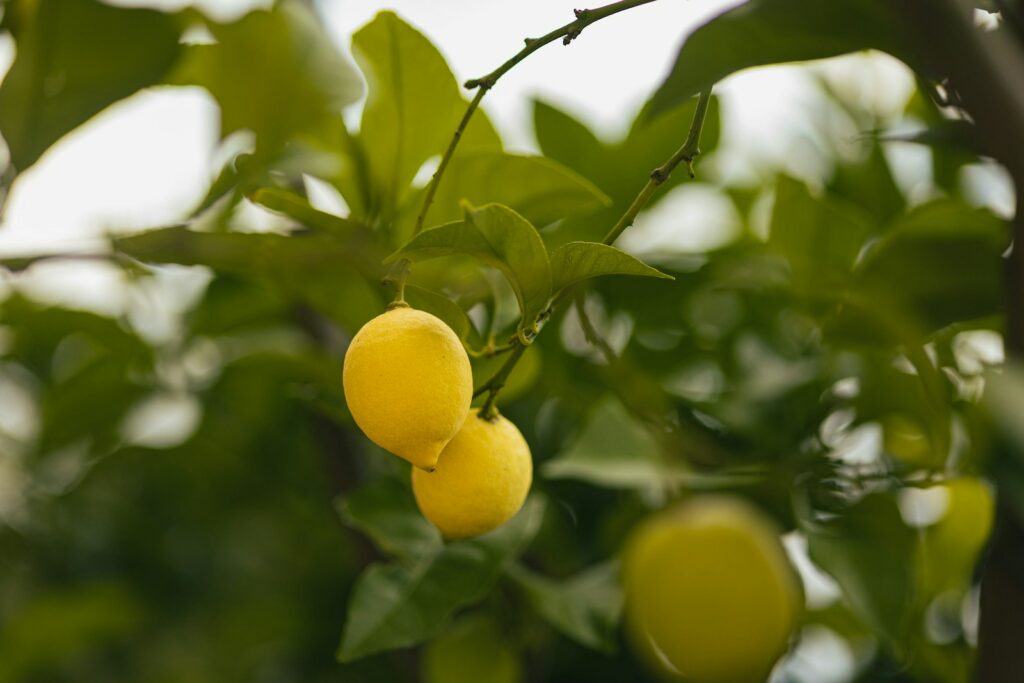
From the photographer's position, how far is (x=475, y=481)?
40cm

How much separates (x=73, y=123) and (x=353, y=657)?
1.26ft

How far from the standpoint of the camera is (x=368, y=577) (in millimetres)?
544

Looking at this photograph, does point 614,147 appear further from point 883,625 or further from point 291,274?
point 883,625

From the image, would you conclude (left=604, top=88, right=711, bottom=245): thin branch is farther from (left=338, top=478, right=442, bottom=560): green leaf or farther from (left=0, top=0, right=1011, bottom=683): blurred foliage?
(left=338, top=478, right=442, bottom=560): green leaf

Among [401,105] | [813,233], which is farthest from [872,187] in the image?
[401,105]

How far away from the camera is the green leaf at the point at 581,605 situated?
65cm

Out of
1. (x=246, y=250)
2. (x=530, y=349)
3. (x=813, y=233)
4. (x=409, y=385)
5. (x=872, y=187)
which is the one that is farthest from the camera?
(x=872, y=187)

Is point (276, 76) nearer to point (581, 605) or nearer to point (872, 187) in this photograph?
point (581, 605)

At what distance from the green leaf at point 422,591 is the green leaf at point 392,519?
12 millimetres

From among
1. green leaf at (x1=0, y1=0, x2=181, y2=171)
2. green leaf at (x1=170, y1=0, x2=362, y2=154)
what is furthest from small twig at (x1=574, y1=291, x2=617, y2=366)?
green leaf at (x1=0, y1=0, x2=181, y2=171)

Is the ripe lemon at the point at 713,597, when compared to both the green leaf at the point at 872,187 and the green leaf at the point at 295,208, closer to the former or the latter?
the green leaf at the point at 295,208

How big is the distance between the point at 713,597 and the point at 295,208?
1.01 ft

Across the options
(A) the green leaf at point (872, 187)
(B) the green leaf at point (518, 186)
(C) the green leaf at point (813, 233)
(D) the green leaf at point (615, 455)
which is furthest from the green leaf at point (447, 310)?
(A) the green leaf at point (872, 187)

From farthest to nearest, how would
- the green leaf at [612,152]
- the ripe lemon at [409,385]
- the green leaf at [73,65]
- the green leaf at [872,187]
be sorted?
the green leaf at [872,187]
the green leaf at [612,152]
the green leaf at [73,65]
the ripe lemon at [409,385]
